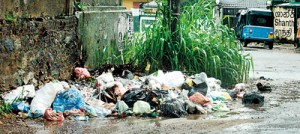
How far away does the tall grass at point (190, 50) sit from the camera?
11.2m

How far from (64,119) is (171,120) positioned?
1326 mm

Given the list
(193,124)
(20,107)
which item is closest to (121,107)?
(193,124)

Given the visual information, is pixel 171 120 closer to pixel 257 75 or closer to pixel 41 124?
pixel 41 124

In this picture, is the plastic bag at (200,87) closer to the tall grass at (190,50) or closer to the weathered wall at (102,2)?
the tall grass at (190,50)

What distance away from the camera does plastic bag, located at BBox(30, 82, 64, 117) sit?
7879 millimetres

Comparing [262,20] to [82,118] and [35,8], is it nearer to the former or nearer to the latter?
[35,8]

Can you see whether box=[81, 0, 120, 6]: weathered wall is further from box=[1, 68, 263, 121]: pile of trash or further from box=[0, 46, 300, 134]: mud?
box=[0, 46, 300, 134]: mud

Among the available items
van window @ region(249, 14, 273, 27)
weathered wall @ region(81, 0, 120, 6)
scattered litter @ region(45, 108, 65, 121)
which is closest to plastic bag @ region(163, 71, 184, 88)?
weathered wall @ region(81, 0, 120, 6)

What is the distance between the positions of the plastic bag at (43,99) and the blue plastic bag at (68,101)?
3.1 inches

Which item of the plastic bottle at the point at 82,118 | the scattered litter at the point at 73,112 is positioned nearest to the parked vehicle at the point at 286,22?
the scattered litter at the point at 73,112

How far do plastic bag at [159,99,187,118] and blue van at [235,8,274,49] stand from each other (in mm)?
26542

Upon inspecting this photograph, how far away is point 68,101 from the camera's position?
8.18m

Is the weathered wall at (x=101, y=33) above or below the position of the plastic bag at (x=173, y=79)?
above

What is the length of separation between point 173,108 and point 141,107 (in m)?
0.46
